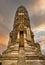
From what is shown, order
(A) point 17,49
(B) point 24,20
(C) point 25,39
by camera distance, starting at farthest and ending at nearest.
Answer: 1. (B) point 24,20
2. (C) point 25,39
3. (A) point 17,49

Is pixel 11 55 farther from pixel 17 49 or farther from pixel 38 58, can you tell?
pixel 38 58

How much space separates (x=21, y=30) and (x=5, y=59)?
811cm

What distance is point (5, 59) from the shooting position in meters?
29.2

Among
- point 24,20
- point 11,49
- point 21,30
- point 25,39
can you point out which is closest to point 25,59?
point 11,49

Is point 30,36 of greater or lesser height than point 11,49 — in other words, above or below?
above

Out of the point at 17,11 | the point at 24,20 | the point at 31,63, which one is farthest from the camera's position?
the point at 17,11

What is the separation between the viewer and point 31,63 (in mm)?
28922

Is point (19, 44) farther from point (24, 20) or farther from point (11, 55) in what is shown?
point (24, 20)

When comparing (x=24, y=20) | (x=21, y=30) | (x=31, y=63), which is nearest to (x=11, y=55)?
(x=31, y=63)

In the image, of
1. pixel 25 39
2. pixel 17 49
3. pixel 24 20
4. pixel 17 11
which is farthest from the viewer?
pixel 17 11

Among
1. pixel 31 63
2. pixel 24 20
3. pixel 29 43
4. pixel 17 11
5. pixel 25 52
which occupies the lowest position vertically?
pixel 31 63

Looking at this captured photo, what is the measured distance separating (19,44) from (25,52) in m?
3.64

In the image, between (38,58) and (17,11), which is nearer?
(38,58)

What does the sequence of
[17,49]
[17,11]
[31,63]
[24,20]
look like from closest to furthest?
[31,63], [17,49], [24,20], [17,11]
